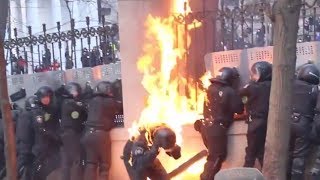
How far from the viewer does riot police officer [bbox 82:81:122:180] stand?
973 cm

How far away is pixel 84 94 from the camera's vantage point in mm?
10406

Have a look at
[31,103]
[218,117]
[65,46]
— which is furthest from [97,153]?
[65,46]

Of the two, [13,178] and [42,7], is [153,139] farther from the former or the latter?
[42,7]

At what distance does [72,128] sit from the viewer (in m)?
10.0

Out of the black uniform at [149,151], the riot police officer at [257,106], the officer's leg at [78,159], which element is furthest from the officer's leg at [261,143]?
the officer's leg at [78,159]

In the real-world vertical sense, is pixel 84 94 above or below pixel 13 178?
above

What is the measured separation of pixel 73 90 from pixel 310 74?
373 cm

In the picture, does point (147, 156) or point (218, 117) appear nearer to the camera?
point (147, 156)

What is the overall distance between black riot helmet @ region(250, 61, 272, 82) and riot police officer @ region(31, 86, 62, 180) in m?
3.41

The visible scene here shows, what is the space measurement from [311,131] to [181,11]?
2884 mm

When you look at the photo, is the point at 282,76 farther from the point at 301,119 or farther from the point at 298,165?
the point at 298,165

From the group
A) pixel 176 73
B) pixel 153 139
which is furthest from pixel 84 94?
pixel 153 139

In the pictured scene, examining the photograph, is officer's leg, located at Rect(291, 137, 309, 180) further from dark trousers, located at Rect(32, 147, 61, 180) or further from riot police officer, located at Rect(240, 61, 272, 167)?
dark trousers, located at Rect(32, 147, 61, 180)

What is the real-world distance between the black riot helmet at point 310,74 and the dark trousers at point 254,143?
2.73ft
